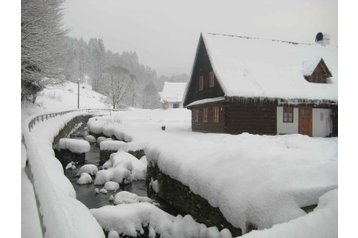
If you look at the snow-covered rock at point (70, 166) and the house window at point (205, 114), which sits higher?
the house window at point (205, 114)

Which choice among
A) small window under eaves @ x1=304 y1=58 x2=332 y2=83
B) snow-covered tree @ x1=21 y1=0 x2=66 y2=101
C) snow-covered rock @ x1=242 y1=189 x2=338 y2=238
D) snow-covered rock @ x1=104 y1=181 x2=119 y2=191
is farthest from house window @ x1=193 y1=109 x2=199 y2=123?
snow-covered rock @ x1=242 y1=189 x2=338 y2=238

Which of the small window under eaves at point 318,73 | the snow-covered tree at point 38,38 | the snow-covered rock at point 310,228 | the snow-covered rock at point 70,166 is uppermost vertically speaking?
the small window under eaves at point 318,73

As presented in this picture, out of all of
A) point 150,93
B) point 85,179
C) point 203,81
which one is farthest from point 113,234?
point 150,93

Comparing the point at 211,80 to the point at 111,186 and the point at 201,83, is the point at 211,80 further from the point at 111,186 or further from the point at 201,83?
the point at 111,186

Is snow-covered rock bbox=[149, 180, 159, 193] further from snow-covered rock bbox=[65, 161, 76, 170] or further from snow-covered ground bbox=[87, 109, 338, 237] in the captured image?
snow-covered rock bbox=[65, 161, 76, 170]

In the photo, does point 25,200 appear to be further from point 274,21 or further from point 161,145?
point 161,145

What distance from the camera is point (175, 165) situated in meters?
6.93

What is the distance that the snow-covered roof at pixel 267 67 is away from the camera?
50.0ft

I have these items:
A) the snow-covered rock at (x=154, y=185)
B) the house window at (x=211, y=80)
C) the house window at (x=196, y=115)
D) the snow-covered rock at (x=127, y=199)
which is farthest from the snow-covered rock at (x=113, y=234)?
the house window at (x=196, y=115)

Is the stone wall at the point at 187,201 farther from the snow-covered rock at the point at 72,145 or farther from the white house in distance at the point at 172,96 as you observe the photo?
the white house in distance at the point at 172,96

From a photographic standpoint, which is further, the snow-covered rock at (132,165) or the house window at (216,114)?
the house window at (216,114)

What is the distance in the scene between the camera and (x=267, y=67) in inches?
674
